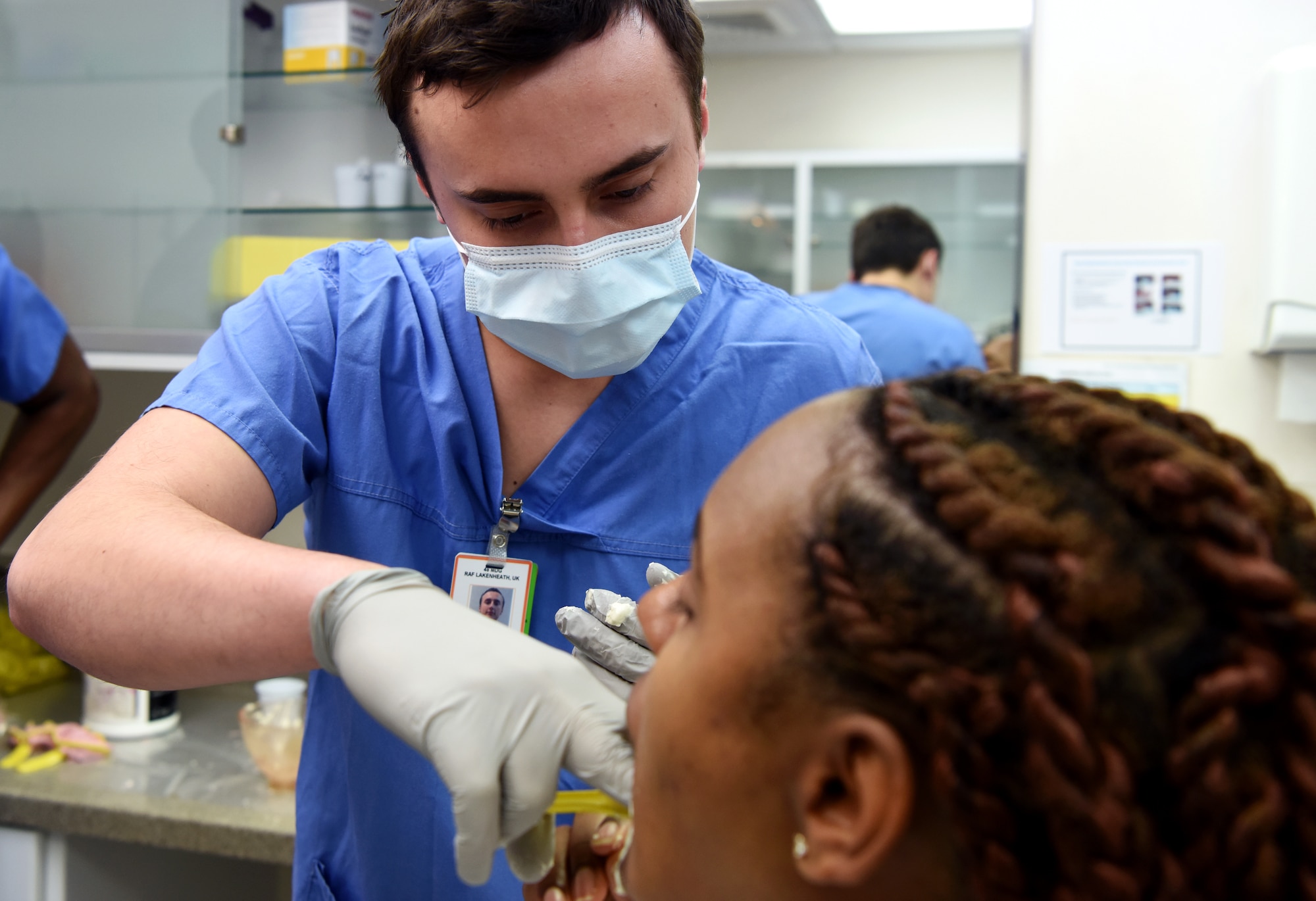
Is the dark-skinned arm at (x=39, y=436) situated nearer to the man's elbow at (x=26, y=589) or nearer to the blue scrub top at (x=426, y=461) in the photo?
the blue scrub top at (x=426, y=461)

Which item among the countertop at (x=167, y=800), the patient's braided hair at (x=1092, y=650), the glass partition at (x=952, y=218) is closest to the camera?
the patient's braided hair at (x=1092, y=650)

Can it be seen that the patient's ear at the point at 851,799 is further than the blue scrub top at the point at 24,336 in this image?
No

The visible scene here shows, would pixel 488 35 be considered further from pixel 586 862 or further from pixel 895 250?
pixel 895 250

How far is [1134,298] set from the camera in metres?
1.88

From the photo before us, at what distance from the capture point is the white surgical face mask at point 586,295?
1.09 m

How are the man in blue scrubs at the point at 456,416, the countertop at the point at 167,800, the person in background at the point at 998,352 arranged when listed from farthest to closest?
the person in background at the point at 998,352 → the countertop at the point at 167,800 → the man in blue scrubs at the point at 456,416

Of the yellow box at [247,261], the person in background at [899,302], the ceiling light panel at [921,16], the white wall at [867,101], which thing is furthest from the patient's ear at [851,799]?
the white wall at [867,101]

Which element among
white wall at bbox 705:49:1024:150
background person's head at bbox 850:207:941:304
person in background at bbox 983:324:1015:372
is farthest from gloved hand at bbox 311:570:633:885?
white wall at bbox 705:49:1024:150

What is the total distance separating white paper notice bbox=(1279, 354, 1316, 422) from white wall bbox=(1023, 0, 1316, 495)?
34mm

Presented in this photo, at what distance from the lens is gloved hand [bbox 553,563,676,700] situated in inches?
36.7

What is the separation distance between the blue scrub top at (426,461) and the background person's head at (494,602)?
0.05m

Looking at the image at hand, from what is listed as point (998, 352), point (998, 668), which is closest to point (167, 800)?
point (998, 668)

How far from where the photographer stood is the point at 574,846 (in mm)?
992

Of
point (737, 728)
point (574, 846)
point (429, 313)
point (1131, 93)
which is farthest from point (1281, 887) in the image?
point (1131, 93)
